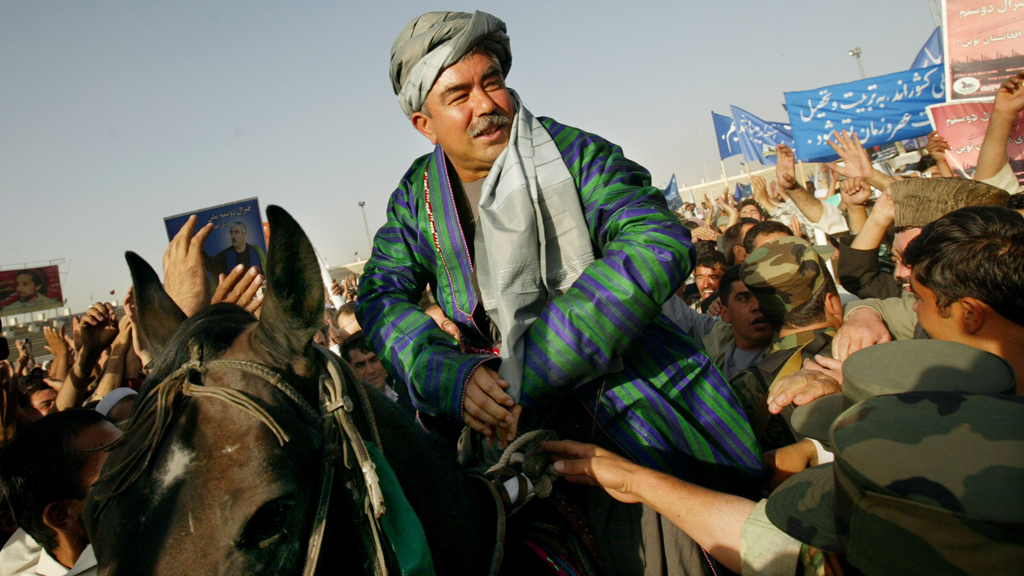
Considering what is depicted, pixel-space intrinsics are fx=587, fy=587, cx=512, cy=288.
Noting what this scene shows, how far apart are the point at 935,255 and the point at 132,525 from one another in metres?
2.91

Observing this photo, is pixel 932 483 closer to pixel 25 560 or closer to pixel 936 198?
pixel 936 198

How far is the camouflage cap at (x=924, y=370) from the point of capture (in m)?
1.62

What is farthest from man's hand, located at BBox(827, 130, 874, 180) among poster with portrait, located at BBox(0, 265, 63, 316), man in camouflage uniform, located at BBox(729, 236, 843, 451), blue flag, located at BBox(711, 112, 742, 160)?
poster with portrait, located at BBox(0, 265, 63, 316)

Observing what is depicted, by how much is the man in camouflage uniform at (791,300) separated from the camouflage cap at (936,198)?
76 cm

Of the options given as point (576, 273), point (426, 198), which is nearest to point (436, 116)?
point (426, 198)

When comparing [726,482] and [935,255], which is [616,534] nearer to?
[726,482]

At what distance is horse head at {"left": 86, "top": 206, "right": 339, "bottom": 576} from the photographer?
123 centimetres

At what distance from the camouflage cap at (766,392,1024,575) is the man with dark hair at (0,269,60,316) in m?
63.7

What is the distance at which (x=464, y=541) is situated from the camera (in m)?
1.61

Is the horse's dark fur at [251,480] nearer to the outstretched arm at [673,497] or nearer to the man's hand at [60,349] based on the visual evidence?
the outstretched arm at [673,497]

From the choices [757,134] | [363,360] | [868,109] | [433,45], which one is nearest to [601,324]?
[433,45]

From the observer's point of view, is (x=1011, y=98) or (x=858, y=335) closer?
(x=858, y=335)

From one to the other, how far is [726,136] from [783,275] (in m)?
16.5

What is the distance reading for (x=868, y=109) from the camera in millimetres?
11906
